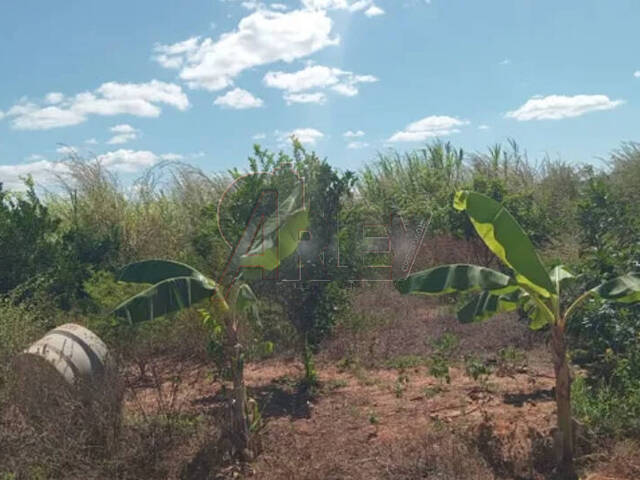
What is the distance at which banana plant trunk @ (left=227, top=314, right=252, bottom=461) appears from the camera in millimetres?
5012

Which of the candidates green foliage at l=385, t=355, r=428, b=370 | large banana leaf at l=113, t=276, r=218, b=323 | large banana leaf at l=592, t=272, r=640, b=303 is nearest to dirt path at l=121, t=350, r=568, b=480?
green foliage at l=385, t=355, r=428, b=370

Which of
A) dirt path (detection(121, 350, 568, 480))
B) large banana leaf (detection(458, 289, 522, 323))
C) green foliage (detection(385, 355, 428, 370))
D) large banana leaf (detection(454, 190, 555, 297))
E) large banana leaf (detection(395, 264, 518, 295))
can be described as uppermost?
large banana leaf (detection(454, 190, 555, 297))

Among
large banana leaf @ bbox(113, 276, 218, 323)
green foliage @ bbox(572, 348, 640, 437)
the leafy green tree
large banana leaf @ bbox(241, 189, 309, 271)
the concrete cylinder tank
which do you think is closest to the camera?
large banana leaf @ bbox(113, 276, 218, 323)

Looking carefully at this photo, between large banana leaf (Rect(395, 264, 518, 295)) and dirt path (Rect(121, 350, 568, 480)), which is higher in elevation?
large banana leaf (Rect(395, 264, 518, 295))

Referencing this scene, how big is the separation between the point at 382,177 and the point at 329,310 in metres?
16.0

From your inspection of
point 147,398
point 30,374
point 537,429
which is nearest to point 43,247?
point 147,398

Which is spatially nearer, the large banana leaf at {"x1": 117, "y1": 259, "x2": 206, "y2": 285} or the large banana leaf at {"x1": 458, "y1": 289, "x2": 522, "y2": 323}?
the large banana leaf at {"x1": 458, "y1": 289, "x2": 522, "y2": 323}

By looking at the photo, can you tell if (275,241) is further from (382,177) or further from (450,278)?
(382,177)

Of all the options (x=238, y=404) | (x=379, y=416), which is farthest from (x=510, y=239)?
(x=238, y=404)

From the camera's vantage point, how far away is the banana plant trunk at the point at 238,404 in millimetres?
5012

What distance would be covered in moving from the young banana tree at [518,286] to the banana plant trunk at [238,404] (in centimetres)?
157

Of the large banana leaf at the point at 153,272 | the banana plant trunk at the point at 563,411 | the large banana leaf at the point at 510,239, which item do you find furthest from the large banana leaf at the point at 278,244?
the banana plant trunk at the point at 563,411

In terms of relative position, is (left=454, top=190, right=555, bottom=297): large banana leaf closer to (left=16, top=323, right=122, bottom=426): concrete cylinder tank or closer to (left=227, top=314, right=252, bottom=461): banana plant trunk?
(left=227, top=314, right=252, bottom=461): banana plant trunk

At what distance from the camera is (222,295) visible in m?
5.20
